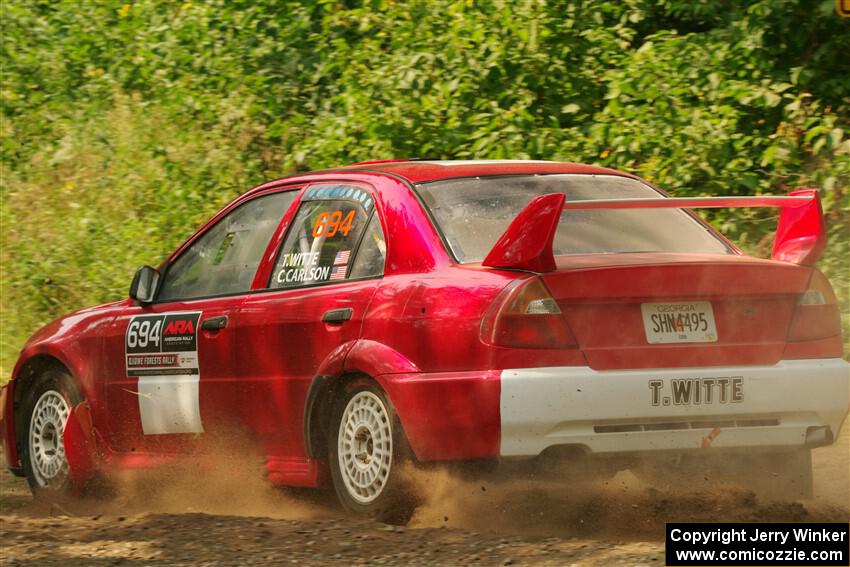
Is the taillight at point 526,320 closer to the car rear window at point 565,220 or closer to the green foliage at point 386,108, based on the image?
the car rear window at point 565,220

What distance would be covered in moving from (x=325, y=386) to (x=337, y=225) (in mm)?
785

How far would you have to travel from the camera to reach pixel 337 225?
661cm

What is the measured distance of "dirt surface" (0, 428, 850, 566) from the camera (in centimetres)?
516

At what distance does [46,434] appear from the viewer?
312 inches

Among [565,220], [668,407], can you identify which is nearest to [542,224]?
[565,220]

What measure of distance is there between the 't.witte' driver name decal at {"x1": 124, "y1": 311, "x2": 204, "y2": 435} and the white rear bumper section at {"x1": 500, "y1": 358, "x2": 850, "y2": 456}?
217 centimetres

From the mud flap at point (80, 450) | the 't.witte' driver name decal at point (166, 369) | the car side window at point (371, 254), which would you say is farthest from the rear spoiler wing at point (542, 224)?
the mud flap at point (80, 450)

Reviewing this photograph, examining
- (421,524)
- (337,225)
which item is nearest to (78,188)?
(337,225)

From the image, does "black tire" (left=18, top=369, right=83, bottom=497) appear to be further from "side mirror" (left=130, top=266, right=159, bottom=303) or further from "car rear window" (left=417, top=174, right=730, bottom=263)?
"car rear window" (left=417, top=174, right=730, bottom=263)

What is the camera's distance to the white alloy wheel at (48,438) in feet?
25.6

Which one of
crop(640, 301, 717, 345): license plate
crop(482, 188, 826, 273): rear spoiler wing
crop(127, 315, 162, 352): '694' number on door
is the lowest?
crop(127, 315, 162, 352): '694' number on door

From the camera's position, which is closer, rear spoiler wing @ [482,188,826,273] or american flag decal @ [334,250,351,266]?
rear spoiler wing @ [482,188,826,273]

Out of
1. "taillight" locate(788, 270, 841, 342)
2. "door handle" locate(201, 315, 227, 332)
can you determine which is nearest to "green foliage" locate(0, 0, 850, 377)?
"taillight" locate(788, 270, 841, 342)

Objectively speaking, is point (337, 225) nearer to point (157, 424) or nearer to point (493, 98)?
point (157, 424)
